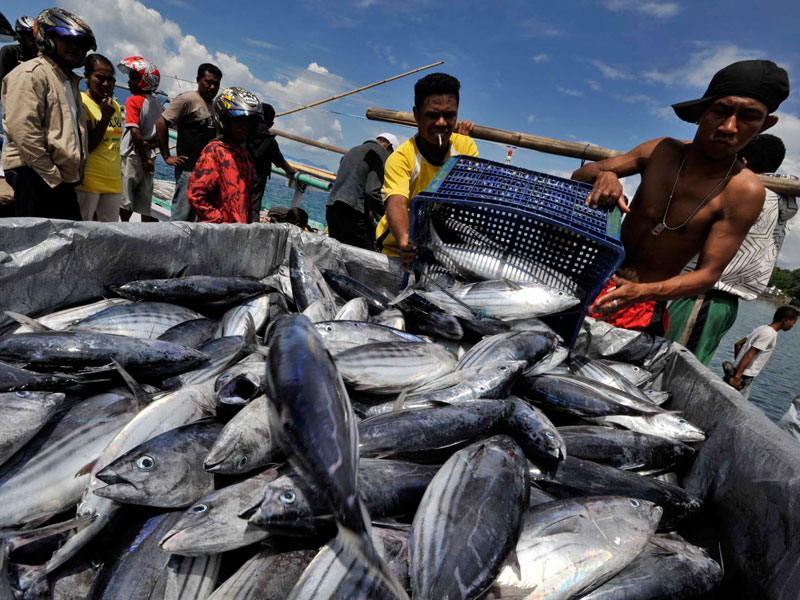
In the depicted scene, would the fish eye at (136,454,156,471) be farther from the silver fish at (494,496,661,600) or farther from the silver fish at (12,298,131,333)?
the silver fish at (12,298,131,333)

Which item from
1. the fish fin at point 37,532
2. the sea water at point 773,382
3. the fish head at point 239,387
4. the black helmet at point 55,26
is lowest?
the sea water at point 773,382

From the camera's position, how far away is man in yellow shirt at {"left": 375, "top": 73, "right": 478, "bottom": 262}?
2.82 m

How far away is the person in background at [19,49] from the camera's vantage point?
15.1 ft

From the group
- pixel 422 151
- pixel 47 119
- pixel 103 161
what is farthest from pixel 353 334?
pixel 103 161

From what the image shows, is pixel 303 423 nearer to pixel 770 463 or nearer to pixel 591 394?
pixel 591 394

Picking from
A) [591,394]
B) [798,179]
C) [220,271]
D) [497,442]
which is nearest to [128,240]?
[220,271]

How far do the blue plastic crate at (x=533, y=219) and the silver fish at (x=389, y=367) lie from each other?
89 centimetres

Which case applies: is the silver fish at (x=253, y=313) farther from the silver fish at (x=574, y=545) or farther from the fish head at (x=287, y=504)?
the silver fish at (x=574, y=545)

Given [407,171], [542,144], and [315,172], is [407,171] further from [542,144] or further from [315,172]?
[315,172]

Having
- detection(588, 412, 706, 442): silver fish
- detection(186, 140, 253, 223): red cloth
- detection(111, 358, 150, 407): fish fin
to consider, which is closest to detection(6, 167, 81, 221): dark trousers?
detection(186, 140, 253, 223): red cloth

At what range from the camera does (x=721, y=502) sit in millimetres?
1555

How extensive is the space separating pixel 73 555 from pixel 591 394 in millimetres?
1835

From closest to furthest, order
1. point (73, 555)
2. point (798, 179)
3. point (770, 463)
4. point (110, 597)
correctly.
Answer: point (110, 597) → point (73, 555) → point (770, 463) → point (798, 179)

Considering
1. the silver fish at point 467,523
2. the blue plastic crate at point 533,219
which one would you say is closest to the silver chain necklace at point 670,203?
the blue plastic crate at point 533,219
